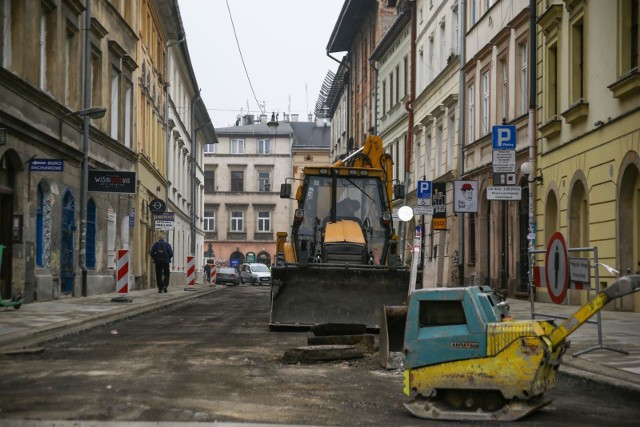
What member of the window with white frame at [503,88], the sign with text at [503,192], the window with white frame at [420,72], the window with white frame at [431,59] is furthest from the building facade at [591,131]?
the window with white frame at [420,72]

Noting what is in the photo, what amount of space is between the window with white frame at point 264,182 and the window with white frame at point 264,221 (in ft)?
7.37

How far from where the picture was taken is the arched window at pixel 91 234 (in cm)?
2905

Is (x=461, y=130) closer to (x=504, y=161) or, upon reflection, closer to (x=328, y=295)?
(x=504, y=161)

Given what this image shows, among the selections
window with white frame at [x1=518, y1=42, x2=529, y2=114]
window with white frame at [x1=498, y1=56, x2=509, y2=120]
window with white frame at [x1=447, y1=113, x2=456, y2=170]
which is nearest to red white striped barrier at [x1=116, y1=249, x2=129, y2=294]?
window with white frame at [x1=518, y1=42, x2=529, y2=114]

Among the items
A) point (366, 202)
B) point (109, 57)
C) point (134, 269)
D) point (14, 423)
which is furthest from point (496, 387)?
point (134, 269)

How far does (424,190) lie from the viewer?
26594mm

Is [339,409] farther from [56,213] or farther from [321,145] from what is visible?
[321,145]

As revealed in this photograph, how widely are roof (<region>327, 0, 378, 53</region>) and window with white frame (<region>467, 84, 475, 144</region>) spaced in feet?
63.8

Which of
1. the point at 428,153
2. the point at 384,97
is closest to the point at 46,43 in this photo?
the point at 428,153

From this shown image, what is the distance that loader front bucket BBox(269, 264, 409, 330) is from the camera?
16.1 meters

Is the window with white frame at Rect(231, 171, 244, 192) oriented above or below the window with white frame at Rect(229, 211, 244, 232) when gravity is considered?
above

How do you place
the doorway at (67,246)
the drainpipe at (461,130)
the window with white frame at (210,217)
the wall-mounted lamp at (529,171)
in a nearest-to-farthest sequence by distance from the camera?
1. the wall-mounted lamp at (529,171)
2. the doorway at (67,246)
3. the drainpipe at (461,130)
4. the window with white frame at (210,217)

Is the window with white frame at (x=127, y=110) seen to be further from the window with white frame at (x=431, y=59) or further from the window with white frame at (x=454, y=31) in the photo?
the window with white frame at (x=431, y=59)

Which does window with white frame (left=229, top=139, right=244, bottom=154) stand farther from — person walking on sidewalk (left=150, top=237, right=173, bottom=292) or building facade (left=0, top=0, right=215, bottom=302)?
person walking on sidewalk (left=150, top=237, right=173, bottom=292)
